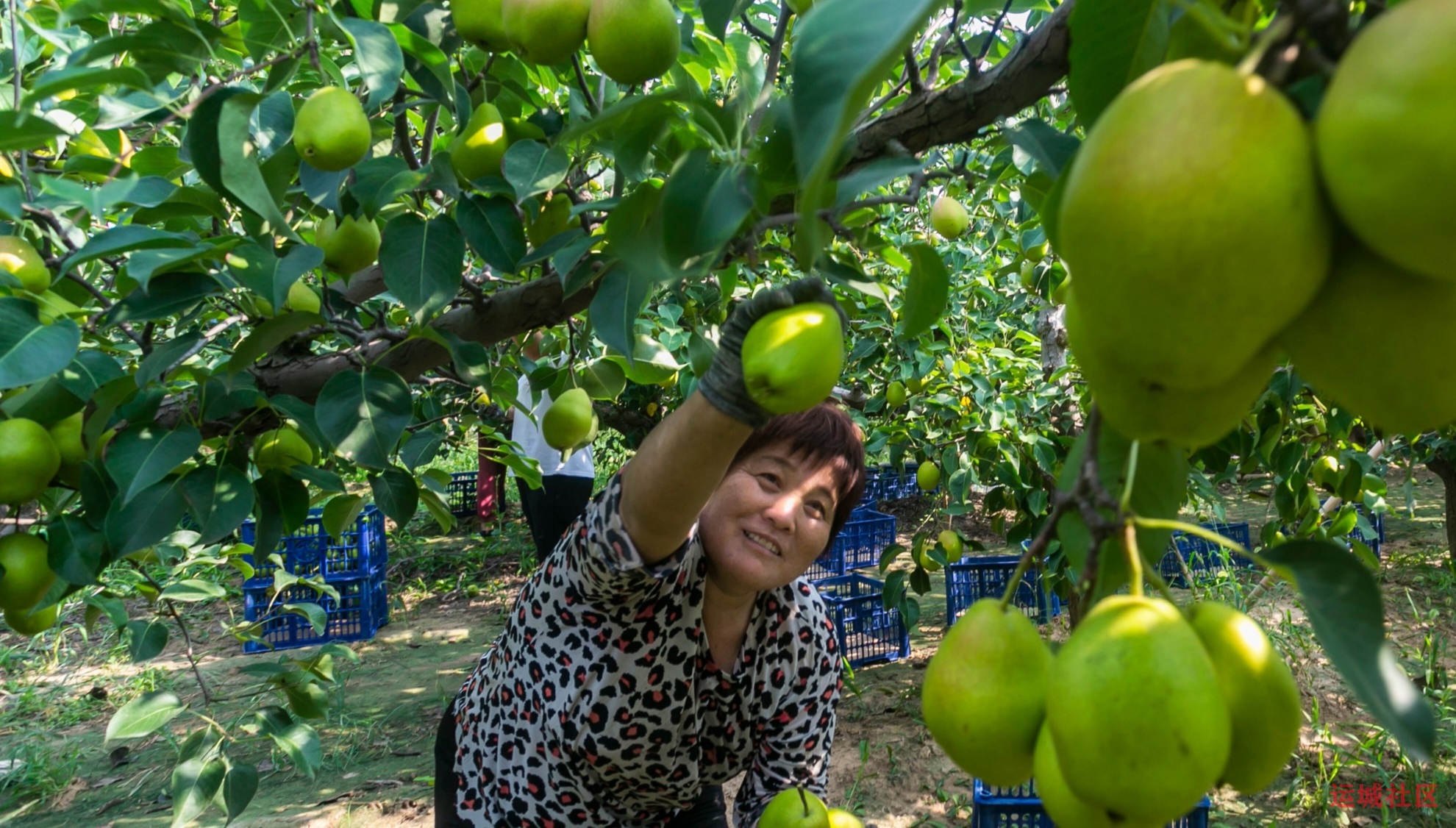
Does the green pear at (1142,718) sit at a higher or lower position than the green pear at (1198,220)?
lower

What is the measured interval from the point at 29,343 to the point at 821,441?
1.40 m

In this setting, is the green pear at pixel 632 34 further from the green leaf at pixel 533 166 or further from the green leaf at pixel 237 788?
the green leaf at pixel 237 788

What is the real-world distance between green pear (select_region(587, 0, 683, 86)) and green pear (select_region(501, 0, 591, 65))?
2 centimetres

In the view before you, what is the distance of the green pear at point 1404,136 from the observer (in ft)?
1.01

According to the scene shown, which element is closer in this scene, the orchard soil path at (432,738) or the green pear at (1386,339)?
the green pear at (1386,339)

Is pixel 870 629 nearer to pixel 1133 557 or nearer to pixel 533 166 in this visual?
pixel 533 166

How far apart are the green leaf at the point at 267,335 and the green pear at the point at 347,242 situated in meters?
0.11

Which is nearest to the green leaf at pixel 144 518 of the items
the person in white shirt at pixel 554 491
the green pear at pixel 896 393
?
the green pear at pixel 896 393

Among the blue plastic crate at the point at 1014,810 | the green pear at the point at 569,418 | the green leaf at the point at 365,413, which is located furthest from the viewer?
the blue plastic crate at the point at 1014,810

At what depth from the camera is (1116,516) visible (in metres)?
0.47

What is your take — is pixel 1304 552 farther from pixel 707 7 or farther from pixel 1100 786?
pixel 707 7

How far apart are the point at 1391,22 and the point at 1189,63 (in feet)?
0.22

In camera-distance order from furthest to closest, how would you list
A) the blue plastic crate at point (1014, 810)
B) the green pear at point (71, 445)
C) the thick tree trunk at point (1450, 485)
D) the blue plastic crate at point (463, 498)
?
the blue plastic crate at point (463, 498) → the thick tree trunk at point (1450, 485) → the blue plastic crate at point (1014, 810) → the green pear at point (71, 445)

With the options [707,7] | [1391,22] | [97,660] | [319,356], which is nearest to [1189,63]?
[1391,22]
